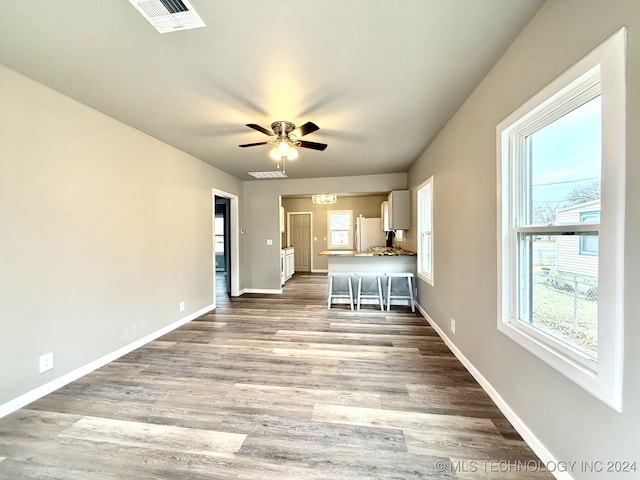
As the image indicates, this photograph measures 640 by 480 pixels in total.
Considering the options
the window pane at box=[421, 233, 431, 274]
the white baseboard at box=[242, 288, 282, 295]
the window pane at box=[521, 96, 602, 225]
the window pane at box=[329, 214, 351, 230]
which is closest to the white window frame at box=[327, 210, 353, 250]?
the window pane at box=[329, 214, 351, 230]

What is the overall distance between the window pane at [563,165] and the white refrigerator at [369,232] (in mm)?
6042

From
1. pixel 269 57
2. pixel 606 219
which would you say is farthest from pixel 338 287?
pixel 606 219

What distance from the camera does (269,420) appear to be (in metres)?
1.81

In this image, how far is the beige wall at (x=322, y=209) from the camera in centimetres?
840

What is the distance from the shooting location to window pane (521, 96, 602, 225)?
1.22 m

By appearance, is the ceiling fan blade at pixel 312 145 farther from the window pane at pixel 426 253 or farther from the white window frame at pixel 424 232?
the window pane at pixel 426 253

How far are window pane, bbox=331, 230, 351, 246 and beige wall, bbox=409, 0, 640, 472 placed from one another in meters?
5.39

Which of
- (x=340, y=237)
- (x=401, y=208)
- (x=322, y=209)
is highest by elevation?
(x=322, y=209)

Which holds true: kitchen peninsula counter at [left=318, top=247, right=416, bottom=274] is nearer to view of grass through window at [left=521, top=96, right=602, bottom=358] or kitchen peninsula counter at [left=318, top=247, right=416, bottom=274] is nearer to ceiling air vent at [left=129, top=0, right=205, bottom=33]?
view of grass through window at [left=521, top=96, right=602, bottom=358]

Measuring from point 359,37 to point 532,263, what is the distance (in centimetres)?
180

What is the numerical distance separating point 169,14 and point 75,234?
202 cm

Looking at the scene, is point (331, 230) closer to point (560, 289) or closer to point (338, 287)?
point (338, 287)

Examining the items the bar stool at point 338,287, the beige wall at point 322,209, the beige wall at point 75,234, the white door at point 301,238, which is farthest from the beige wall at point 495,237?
the white door at point 301,238

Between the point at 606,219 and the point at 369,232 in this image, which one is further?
the point at 369,232
